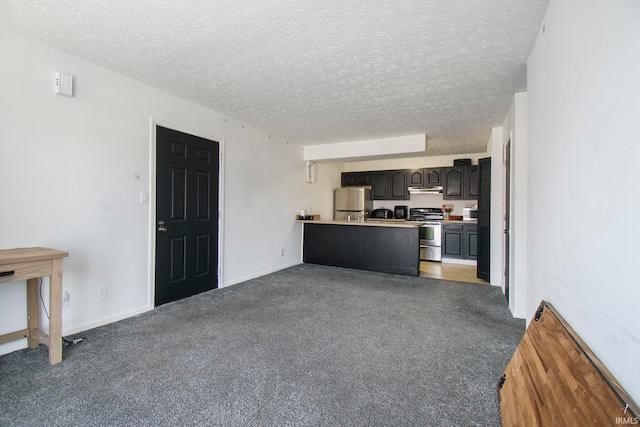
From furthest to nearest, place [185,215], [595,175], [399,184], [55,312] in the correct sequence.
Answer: [399,184] < [185,215] < [55,312] < [595,175]

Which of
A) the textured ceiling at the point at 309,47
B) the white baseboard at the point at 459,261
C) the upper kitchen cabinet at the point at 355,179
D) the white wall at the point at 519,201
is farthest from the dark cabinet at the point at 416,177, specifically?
the white wall at the point at 519,201

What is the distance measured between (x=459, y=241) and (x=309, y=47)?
533cm

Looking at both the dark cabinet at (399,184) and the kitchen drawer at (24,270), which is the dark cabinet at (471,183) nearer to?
the dark cabinet at (399,184)

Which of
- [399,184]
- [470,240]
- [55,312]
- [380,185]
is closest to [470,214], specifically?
[470,240]

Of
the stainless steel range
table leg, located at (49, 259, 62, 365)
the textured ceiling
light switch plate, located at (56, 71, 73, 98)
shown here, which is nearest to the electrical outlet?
table leg, located at (49, 259, 62, 365)

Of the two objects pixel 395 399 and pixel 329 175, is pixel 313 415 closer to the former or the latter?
pixel 395 399

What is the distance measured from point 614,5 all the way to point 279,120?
11.8 ft

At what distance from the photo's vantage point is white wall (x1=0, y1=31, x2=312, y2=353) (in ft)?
7.02

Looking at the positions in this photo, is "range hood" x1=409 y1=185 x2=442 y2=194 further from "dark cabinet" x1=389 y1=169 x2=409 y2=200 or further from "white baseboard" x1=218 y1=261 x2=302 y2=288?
"white baseboard" x1=218 y1=261 x2=302 y2=288

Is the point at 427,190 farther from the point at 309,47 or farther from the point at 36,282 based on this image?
the point at 36,282

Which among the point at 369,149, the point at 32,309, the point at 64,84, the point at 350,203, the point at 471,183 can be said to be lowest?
the point at 32,309

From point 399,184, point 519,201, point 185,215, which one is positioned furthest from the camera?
point 399,184

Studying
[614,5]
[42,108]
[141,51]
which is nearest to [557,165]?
[614,5]

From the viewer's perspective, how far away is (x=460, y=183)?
6273mm
